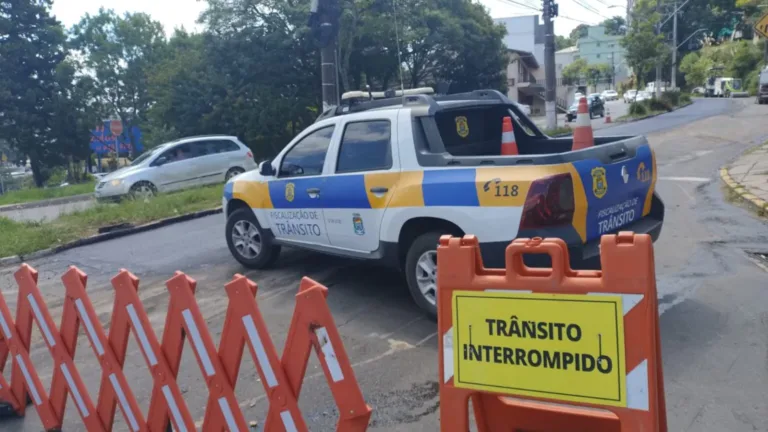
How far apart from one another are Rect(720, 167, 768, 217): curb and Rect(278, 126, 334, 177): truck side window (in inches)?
260

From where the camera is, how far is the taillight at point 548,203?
15.9 ft

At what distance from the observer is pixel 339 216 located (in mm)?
6426

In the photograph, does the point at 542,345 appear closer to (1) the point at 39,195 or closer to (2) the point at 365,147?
(2) the point at 365,147

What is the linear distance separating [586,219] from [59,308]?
17.9 feet

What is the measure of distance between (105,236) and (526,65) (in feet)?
201

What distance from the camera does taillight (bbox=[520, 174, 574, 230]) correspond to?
15.9 feet

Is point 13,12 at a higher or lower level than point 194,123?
higher

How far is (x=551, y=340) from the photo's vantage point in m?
2.83

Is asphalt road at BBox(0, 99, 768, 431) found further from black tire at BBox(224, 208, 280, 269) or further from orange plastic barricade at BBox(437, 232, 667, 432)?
orange plastic barricade at BBox(437, 232, 667, 432)

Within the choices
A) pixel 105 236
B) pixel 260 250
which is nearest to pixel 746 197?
pixel 260 250

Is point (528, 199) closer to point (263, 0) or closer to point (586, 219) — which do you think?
point (586, 219)

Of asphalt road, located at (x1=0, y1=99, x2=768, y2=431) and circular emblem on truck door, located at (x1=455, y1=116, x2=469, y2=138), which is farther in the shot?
circular emblem on truck door, located at (x1=455, y1=116, x2=469, y2=138)

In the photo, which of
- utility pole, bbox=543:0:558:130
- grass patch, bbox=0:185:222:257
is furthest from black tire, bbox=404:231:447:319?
utility pole, bbox=543:0:558:130

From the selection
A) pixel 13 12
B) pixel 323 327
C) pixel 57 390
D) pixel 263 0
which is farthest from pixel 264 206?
pixel 13 12
